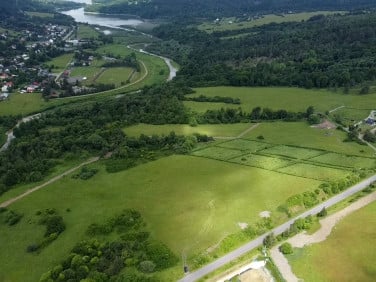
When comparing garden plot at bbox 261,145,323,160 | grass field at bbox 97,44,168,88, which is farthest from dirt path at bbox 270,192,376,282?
grass field at bbox 97,44,168,88

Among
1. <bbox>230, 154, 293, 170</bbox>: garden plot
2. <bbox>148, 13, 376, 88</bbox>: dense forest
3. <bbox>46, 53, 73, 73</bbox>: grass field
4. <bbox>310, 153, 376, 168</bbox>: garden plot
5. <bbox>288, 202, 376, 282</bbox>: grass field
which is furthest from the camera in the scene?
<bbox>46, 53, 73, 73</bbox>: grass field

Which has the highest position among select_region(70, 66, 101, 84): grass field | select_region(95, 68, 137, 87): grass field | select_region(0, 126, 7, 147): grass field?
select_region(95, 68, 137, 87): grass field

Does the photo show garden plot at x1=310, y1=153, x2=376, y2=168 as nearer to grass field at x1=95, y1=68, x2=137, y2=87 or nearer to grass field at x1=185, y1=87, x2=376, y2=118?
grass field at x1=185, y1=87, x2=376, y2=118

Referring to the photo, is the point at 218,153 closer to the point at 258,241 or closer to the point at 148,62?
the point at 258,241

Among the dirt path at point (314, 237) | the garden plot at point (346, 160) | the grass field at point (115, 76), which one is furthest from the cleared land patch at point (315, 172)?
the grass field at point (115, 76)

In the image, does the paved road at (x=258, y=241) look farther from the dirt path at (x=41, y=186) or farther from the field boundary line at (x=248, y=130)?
the dirt path at (x=41, y=186)

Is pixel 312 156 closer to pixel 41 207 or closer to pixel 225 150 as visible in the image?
pixel 225 150
